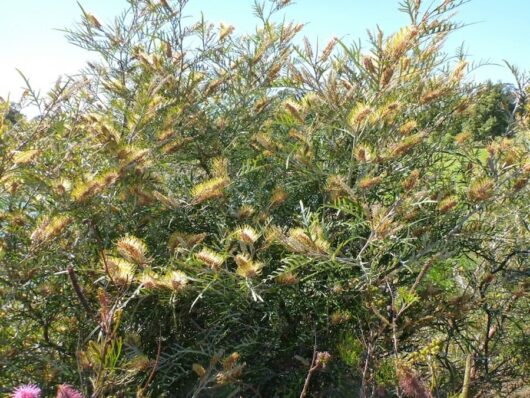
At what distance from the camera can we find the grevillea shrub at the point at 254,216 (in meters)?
1.72

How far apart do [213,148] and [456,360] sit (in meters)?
1.52

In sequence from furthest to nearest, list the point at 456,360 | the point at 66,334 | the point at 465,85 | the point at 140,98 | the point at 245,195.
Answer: the point at 456,360
the point at 465,85
the point at 245,195
the point at 66,334
the point at 140,98

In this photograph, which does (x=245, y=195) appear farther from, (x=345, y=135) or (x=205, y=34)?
(x=205, y=34)

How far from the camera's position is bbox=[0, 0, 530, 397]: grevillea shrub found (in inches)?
67.8

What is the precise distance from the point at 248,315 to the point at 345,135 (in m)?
0.77

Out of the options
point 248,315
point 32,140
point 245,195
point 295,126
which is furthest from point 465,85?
point 32,140

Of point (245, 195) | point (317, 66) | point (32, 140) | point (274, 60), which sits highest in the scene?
point (274, 60)

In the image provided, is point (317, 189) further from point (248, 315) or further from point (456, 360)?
point (456, 360)

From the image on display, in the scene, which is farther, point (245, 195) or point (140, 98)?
point (245, 195)

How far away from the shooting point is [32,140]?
1.93 m

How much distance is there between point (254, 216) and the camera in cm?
196

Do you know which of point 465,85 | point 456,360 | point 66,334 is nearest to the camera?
point 66,334

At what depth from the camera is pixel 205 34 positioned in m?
2.41

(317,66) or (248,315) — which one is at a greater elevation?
(317,66)
